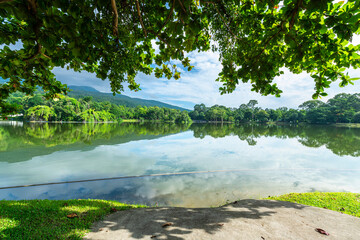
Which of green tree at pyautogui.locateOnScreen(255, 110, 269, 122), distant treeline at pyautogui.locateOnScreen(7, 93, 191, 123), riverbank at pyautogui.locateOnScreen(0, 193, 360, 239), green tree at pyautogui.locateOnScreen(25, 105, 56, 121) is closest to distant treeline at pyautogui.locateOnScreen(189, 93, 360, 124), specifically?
green tree at pyautogui.locateOnScreen(255, 110, 269, 122)

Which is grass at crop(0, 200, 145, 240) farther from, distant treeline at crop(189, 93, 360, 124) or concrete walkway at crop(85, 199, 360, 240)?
distant treeline at crop(189, 93, 360, 124)

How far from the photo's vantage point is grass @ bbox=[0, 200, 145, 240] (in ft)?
7.23

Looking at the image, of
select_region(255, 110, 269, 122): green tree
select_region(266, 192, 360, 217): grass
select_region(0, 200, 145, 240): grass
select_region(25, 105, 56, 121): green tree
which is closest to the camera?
select_region(0, 200, 145, 240): grass

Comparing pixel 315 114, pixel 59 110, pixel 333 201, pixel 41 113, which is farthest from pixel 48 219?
pixel 315 114

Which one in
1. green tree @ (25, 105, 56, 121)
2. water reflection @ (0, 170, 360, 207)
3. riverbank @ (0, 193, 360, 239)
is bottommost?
water reflection @ (0, 170, 360, 207)

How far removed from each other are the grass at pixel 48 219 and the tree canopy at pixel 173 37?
2472mm

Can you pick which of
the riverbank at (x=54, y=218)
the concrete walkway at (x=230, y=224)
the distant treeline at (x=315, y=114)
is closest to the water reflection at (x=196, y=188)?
the riverbank at (x=54, y=218)

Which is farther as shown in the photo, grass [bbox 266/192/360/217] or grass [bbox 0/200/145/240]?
grass [bbox 266/192/360/217]

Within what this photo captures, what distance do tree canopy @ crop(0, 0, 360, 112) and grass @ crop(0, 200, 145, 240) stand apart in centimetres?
247

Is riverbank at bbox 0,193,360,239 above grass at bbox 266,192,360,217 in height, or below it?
above

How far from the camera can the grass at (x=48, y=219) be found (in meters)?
2.20

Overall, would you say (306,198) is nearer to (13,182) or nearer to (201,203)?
(201,203)

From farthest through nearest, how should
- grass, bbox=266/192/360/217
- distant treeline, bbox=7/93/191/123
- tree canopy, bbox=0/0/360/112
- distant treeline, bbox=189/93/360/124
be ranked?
distant treeline, bbox=189/93/360/124
distant treeline, bbox=7/93/191/123
grass, bbox=266/192/360/217
tree canopy, bbox=0/0/360/112

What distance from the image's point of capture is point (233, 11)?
3.46m
